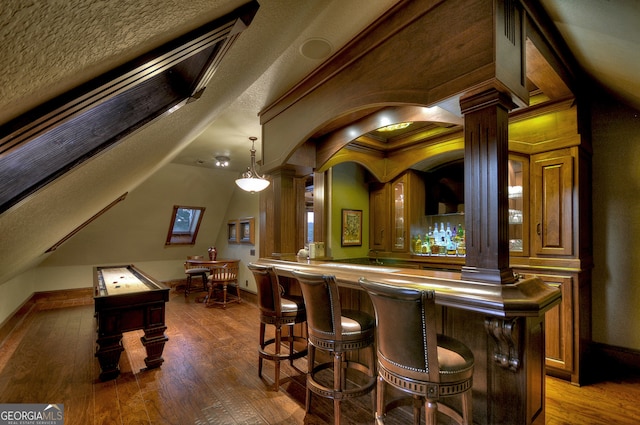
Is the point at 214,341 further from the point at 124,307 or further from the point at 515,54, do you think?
the point at 515,54

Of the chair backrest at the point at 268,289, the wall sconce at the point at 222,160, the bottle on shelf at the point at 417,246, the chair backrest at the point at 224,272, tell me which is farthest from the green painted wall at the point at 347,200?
the chair backrest at the point at 224,272

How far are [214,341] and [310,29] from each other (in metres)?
3.67

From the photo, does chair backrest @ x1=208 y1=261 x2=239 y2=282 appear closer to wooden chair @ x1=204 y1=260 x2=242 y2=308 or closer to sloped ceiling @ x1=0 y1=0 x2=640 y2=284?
wooden chair @ x1=204 y1=260 x2=242 y2=308

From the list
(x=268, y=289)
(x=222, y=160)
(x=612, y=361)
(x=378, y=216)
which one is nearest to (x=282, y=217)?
(x=268, y=289)

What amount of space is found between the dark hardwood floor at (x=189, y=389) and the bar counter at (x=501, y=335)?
706 mm

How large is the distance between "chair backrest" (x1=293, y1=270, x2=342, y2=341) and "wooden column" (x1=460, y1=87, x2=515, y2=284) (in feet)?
2.60

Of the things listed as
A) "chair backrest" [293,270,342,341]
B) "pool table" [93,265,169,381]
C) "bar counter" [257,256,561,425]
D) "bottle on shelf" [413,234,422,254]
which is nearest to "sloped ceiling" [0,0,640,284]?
"pool table" [93,265,169,381]

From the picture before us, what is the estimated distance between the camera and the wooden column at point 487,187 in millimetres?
1576

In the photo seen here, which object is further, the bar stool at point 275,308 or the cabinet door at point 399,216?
the cabinet door at point 399,216

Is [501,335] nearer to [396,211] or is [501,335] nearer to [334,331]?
[334,331]

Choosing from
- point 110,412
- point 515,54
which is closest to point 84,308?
point 110,412

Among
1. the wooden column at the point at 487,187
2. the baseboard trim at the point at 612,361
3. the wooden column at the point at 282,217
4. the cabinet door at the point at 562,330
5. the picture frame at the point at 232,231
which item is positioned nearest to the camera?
the wooden column at the point at 487,187

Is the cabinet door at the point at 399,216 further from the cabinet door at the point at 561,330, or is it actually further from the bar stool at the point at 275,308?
the bar stool at the point at 275,308

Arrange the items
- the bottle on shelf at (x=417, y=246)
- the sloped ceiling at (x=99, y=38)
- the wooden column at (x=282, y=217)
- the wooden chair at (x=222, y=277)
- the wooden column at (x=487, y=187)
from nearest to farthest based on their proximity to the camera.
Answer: the sloped ceiling at (x=99, y=38) < the wooden column at (x=487, y=187) < the wooden column at (x=282, y=217) < the bottle on shelf at (x=417, y=246) < the wooden chair at (x=222, y=277)
